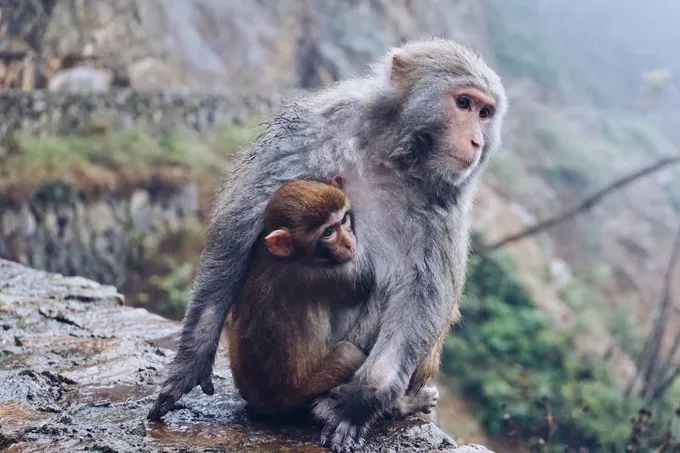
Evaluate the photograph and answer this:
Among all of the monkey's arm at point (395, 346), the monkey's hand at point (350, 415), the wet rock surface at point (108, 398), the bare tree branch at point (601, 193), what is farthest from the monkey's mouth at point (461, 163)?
the bare tree branch at point (601, 193)

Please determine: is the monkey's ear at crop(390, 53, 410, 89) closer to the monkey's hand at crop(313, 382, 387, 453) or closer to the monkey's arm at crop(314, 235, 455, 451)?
the monkey's arm at crop(314, 235, 455, 451)

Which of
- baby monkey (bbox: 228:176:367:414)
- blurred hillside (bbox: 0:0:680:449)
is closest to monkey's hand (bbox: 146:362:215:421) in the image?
baby monkey (bbox: 228:176:367:414)

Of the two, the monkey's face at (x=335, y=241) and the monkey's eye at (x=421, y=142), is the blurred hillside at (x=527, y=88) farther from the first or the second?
the monkey's face at (x=335, y=241)

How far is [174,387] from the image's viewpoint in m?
2.96

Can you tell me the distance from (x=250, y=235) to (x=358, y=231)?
40 cm

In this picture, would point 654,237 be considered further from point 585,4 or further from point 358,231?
point 358,231

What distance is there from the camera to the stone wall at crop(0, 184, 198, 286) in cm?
991

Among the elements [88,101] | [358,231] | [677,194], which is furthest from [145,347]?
[677,194]

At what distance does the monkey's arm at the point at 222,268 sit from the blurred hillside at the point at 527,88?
5.80 metres

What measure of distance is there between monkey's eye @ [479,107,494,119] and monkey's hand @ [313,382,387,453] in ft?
3.66

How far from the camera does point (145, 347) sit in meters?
3.83

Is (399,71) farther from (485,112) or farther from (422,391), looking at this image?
(422,391)

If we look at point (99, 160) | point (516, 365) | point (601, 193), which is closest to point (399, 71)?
point (601, 193)

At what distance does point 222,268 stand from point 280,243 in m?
0.36
